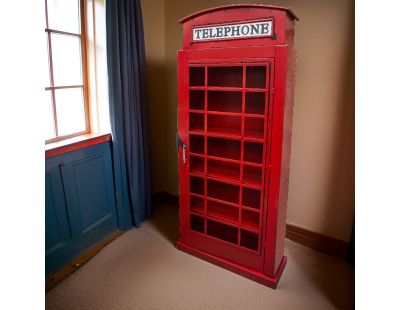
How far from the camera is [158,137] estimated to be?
3.47 meters

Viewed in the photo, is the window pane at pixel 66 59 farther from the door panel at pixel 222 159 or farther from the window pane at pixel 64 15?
the door panel at pixel 222 159

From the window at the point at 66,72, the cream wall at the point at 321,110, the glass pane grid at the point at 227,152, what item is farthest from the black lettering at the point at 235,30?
the window at the point at 66,72

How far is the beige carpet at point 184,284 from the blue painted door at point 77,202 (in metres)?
0.18

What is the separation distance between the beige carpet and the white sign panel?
183 centimetres

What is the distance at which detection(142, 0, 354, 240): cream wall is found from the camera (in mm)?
2328

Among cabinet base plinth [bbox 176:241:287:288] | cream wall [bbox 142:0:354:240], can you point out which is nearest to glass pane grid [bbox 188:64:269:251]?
cabinet base plinth [bbox 176:241:287:288]

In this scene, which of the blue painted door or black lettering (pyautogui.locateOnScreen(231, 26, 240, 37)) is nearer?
black lettering (pyautogui.locateOnScreen(231, 26, 240, 37))

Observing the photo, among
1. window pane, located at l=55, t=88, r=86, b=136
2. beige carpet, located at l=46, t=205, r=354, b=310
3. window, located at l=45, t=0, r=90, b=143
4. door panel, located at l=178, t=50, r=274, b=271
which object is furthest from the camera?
window pane, located at l=55, t=88, r=86, b=136

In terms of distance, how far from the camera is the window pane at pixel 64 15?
2357mm

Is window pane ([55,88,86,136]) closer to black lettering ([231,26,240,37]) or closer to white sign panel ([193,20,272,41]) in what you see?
white sign panel ([193,20,272,41])

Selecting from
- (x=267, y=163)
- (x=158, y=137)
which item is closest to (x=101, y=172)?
(x=158, y=137)

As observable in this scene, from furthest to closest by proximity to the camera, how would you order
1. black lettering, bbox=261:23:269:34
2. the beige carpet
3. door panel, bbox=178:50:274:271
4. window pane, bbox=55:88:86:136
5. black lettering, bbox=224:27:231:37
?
window pane, bbox=55:88:86:136 < door panel, bbox=178:50:274:271 < the beige carpet < black lettering, bbox=224:27:231:37 < black lettering, bbox=261:23:269:34
